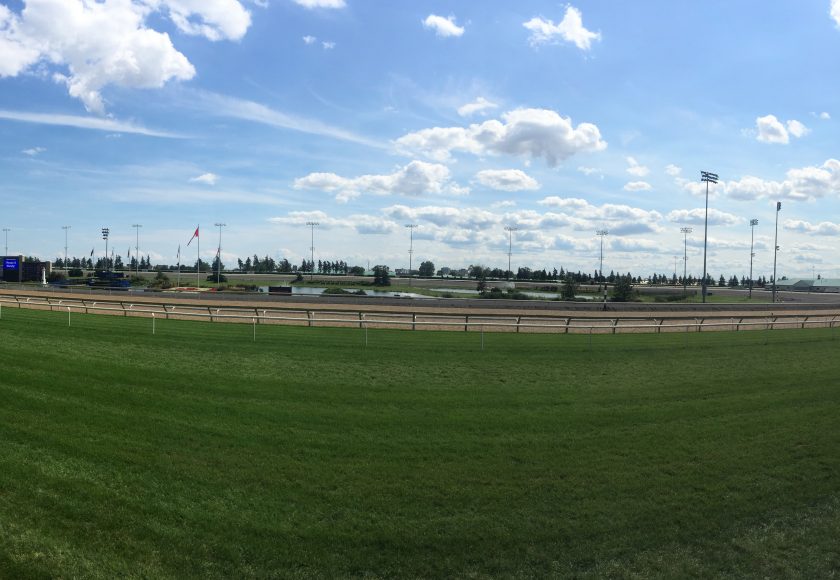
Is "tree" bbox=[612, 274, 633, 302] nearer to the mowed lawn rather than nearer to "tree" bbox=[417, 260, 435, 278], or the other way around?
the mowed lawn

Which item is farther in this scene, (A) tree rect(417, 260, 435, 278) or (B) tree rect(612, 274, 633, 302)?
(A) tree rect(417, 260, 435, 278)

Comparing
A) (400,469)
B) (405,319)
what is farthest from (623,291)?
(400,469)

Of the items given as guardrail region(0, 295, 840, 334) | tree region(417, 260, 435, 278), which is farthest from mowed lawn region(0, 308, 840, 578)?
tree region(417, 260, 435, 278)

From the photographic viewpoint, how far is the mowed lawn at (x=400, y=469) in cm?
595

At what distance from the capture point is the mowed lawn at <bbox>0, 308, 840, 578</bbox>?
595 cm

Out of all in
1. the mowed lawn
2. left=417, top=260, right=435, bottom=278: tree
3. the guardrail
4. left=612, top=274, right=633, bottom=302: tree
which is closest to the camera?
the mowed lawn

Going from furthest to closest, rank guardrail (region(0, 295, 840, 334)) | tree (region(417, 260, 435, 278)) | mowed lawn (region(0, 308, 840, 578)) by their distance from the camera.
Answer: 1. tree (region(417, 260, 435, 278))
2. guardrail (region(0, 295, 840, 334))
3. mowed lawn (region(0, 308, 840, 578))

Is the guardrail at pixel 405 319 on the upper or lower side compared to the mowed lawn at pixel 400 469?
→ upper

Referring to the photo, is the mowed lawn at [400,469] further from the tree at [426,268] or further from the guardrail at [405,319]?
the tree at [426,268]

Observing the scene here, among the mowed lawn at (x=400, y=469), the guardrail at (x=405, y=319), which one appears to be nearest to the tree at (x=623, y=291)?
the guardrail at (x=405, y=319)

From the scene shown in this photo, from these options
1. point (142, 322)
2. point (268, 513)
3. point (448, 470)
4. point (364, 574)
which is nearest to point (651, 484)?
point (448, 470)

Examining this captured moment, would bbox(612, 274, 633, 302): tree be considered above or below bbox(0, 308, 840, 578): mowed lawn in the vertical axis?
above

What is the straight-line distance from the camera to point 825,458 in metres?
9.15

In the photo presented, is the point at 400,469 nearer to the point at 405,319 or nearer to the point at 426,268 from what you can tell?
the point at 405,319
